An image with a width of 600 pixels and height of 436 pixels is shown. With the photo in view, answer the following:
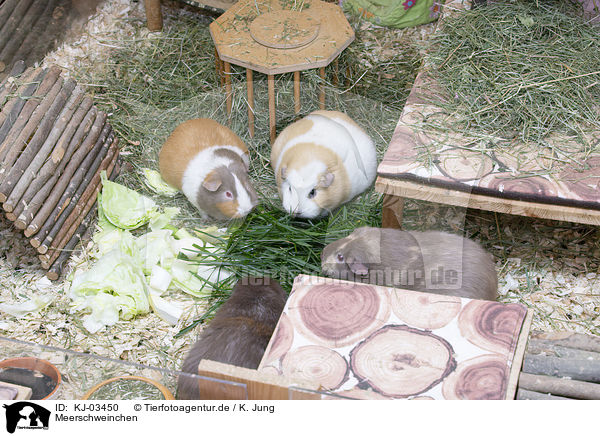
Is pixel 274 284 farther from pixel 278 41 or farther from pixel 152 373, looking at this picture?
pixel 278 41

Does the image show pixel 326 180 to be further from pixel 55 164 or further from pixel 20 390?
pixel 20 390

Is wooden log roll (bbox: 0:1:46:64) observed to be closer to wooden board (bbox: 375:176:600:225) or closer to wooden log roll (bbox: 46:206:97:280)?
wooden log roll (bbox: 46:206:97:280)

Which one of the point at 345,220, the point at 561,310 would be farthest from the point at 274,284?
the point at 561,310

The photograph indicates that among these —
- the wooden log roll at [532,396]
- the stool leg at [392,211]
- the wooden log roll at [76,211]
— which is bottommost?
the wooden log roll at [76,211]

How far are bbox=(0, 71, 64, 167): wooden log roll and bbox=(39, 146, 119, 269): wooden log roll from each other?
511 mm

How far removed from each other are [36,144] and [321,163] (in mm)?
1797

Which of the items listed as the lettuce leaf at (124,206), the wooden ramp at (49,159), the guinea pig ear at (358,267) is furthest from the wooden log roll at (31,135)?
the guinea pig ear at (358,267)

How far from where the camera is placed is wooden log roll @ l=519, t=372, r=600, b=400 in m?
2.47

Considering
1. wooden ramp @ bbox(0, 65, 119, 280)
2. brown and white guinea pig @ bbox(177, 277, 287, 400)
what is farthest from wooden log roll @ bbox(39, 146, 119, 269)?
brown and white guinea pig @ bbox(177, 277, 287, 400)

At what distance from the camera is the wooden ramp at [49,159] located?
3715 mm

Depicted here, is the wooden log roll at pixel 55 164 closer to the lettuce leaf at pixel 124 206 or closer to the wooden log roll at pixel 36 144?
the wooden log roll at pixel 36 144

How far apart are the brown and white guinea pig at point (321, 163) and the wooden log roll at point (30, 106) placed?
156 cm

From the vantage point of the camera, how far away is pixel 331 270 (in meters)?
3.32

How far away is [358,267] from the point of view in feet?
10.3
